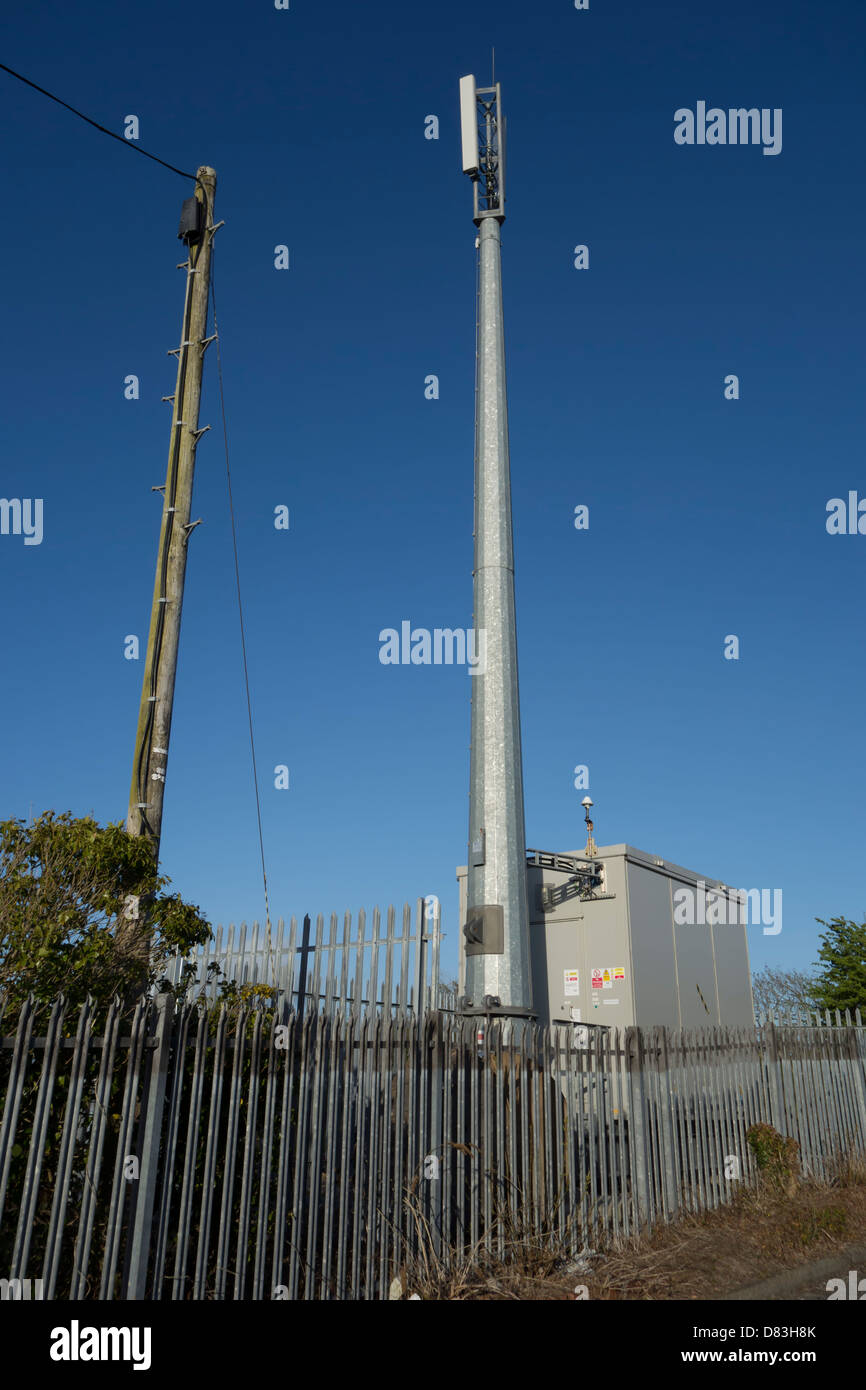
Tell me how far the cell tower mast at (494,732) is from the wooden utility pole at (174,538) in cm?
396

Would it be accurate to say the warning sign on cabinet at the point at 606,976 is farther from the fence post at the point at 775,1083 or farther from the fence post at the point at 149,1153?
the fence post at the point at 149,1153

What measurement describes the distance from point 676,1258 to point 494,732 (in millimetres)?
5710

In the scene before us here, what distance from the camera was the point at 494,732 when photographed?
38.9ft

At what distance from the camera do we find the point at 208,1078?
21.5 feet

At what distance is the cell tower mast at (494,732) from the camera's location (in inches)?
429

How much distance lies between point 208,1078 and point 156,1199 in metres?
0.78

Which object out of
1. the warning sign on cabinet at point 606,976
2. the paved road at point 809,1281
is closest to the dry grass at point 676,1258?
the paved road at point 809,1281

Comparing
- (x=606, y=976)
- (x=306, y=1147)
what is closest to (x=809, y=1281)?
(x=606, y=976)

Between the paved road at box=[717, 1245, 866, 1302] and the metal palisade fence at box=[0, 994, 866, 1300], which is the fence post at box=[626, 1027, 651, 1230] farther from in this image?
the paved road at box=[717, 1245, 866, 1302]

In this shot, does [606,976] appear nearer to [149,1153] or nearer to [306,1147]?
[306,1147]

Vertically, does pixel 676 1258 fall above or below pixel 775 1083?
below

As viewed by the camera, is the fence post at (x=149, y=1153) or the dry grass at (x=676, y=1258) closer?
the fence post at (x=149, y=1153)

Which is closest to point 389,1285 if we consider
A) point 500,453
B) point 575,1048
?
point 575,1048
